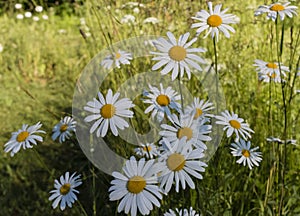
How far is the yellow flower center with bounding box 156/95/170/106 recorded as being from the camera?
107 centimetres

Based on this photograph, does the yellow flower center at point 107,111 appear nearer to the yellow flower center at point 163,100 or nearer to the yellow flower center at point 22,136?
the yellow flower center at point 163,100

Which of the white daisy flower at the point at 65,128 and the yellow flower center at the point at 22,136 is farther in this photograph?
the white daisy flower at the point at 65,128

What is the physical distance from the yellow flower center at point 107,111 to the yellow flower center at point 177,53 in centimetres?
18

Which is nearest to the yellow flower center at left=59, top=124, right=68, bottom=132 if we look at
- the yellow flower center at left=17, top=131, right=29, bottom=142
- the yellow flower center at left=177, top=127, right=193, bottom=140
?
the yellow flower center at left=17, top=131, right=29, bottom=142

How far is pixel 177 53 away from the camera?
936mm

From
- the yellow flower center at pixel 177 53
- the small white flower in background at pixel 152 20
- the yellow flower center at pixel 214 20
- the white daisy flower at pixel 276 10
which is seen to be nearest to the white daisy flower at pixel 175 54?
the yellow flower center at pixel 177 53

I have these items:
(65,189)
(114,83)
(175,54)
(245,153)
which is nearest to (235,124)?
(245,153)

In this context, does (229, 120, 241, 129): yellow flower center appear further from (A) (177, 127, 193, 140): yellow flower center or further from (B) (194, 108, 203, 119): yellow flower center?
(A) (177, 127, 193, 140): yellow flower center

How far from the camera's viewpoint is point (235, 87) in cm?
192

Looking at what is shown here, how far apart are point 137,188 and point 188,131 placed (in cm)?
20

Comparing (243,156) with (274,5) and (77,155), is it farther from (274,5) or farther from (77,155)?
(77,155)

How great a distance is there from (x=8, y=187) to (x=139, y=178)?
1.46 metres

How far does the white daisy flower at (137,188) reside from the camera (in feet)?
2.67

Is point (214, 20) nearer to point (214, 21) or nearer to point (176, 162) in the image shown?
point (214, 21)
